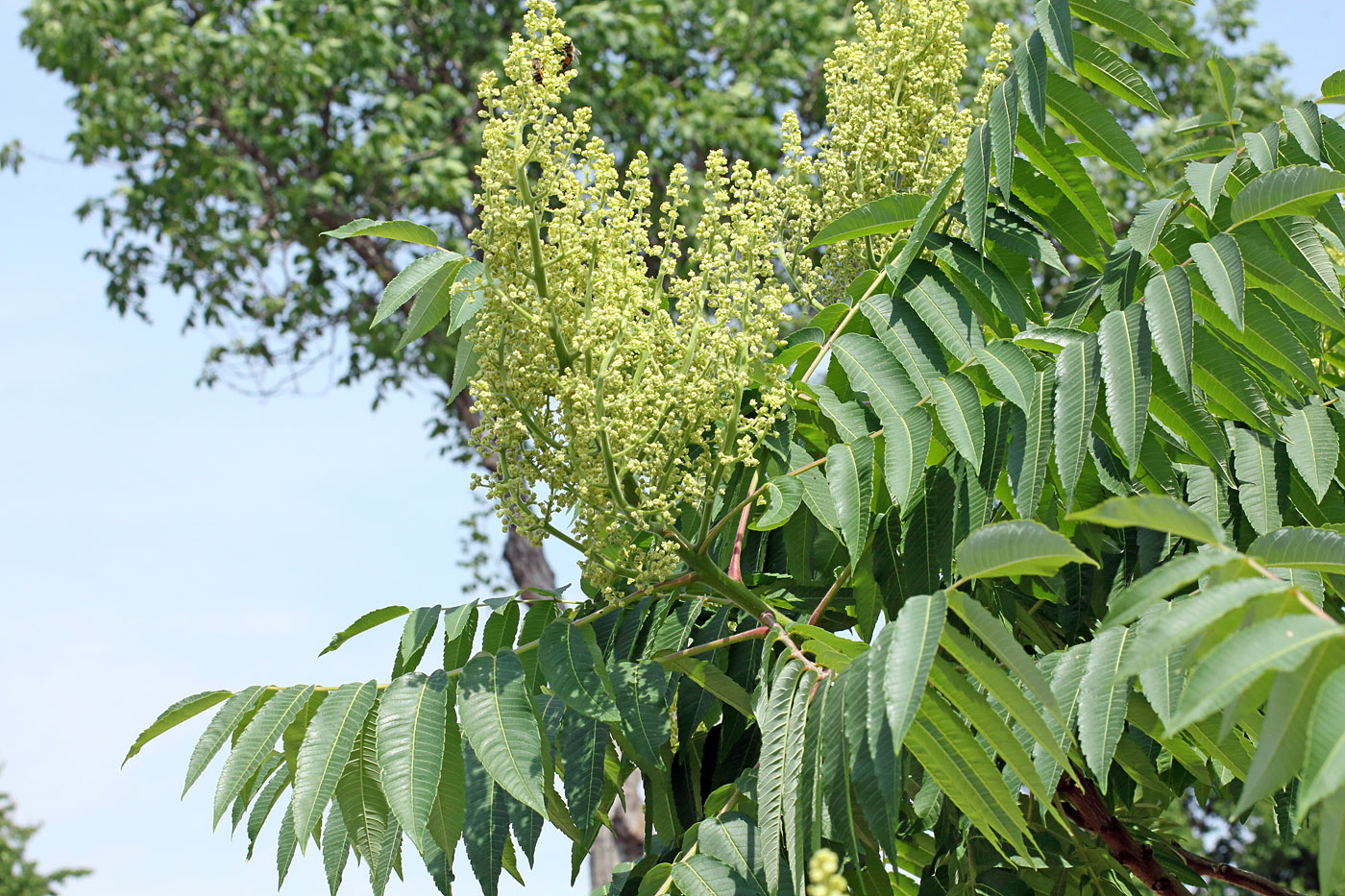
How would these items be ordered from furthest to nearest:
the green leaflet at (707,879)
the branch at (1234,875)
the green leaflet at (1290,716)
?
1. the branch at (1234,875)
2. the green leaflet at (707,879)
3. the green leaflet at (1290,716)

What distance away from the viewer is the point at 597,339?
210cm

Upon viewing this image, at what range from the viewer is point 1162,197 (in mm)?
2518

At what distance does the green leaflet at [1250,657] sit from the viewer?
48.2 inches

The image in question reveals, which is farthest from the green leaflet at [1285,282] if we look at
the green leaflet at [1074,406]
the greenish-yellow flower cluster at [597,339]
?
the greenish-yellow flower cluster at [597,339]

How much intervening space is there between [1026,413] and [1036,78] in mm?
725

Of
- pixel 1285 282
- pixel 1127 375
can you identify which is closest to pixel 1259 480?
pixel 1285 282

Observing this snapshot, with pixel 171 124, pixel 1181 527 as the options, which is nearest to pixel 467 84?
pixel 171 124

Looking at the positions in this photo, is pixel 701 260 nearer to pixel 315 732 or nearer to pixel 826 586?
pixel 826 586

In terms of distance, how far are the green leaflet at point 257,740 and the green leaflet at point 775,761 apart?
888 millimetres

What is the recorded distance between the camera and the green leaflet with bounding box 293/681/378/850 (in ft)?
6.69

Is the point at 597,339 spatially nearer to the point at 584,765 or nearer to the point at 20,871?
the point at 584,765

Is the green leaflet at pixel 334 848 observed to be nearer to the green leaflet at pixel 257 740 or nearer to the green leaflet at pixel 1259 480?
the green leaflet at pixel 257 740

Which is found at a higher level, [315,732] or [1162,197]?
[1162,197]

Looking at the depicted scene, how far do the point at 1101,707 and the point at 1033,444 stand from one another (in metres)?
0.46
